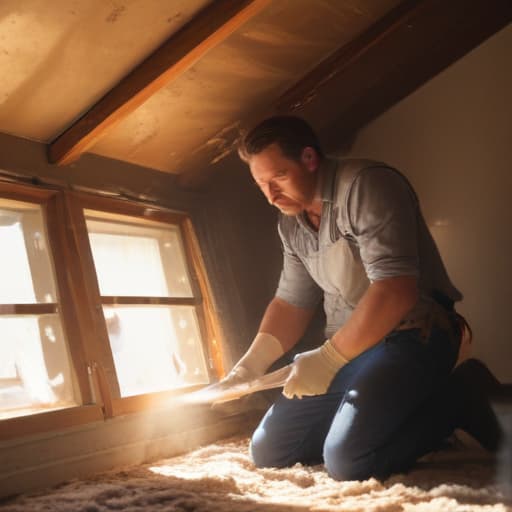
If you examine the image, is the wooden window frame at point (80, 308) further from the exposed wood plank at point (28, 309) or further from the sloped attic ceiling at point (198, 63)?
the sloped attic ceiling at point (198, 63)

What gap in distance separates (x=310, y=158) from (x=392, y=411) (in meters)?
0.74

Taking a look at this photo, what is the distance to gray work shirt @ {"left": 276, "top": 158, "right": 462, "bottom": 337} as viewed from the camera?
1.58m

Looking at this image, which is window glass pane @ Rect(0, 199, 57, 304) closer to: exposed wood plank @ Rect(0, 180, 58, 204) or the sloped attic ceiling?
Result: exposed wood plank @ Rect(0, 180, 58, 204)

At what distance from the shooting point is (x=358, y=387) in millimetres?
1608

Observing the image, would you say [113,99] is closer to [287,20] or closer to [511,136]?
[287,20]

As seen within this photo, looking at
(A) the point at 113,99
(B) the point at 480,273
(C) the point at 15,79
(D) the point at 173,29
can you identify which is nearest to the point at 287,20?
(D) the point at 173,29

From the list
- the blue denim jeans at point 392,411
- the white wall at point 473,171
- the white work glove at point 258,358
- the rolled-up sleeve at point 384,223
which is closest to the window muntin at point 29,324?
the white work glove at point 258,358

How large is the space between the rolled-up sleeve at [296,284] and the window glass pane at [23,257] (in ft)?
2.53

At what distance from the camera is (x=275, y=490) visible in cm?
149

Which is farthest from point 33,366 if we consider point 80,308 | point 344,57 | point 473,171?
point 473,171

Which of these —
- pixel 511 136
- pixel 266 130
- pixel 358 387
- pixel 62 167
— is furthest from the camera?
pixel 511 136

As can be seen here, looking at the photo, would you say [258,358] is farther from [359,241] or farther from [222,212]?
[222,212]

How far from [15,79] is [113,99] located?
29cm

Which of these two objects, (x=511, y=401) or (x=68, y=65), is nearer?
(x=68, y=65)
